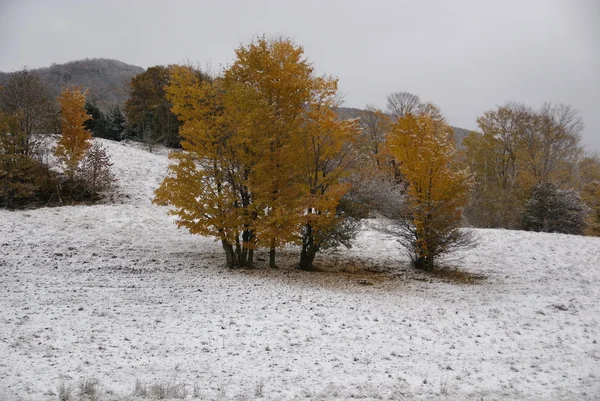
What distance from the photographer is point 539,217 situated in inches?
945

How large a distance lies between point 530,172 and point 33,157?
3520 cm

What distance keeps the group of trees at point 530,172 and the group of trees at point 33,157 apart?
2473 centimetres

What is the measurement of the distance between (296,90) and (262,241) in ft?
16.8

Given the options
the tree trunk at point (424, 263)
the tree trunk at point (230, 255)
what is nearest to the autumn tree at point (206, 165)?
the tree trunk at point (230, 255)

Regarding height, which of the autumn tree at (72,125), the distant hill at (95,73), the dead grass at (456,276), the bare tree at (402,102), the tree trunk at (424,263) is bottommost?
the dead grass at (456,276)

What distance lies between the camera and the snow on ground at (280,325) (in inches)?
225

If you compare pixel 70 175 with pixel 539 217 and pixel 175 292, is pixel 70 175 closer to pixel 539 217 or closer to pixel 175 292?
pixel 175 292

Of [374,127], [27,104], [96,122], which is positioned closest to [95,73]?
A: [96,122]

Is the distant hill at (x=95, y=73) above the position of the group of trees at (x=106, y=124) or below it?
above

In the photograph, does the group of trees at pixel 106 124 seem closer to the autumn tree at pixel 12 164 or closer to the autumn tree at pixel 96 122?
the autumn tree at pixel 96 122

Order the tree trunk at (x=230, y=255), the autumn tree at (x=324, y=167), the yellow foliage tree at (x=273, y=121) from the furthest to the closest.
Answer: the tree trunk at (x=230, y=255) → the autumn tree at (x=324, y=167) → the yellow foliage tree at (x=273, y=121)

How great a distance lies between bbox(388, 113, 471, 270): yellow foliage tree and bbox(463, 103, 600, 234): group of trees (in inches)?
525

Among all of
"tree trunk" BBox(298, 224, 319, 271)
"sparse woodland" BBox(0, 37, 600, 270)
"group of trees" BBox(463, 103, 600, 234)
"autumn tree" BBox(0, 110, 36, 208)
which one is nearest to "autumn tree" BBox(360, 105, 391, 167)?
"group of trees" BBox(463, 103, 600, 234)

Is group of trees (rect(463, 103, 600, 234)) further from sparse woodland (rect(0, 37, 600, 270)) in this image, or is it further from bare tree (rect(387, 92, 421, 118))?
sparse woodland (rect(0, 37, 600, 270))
